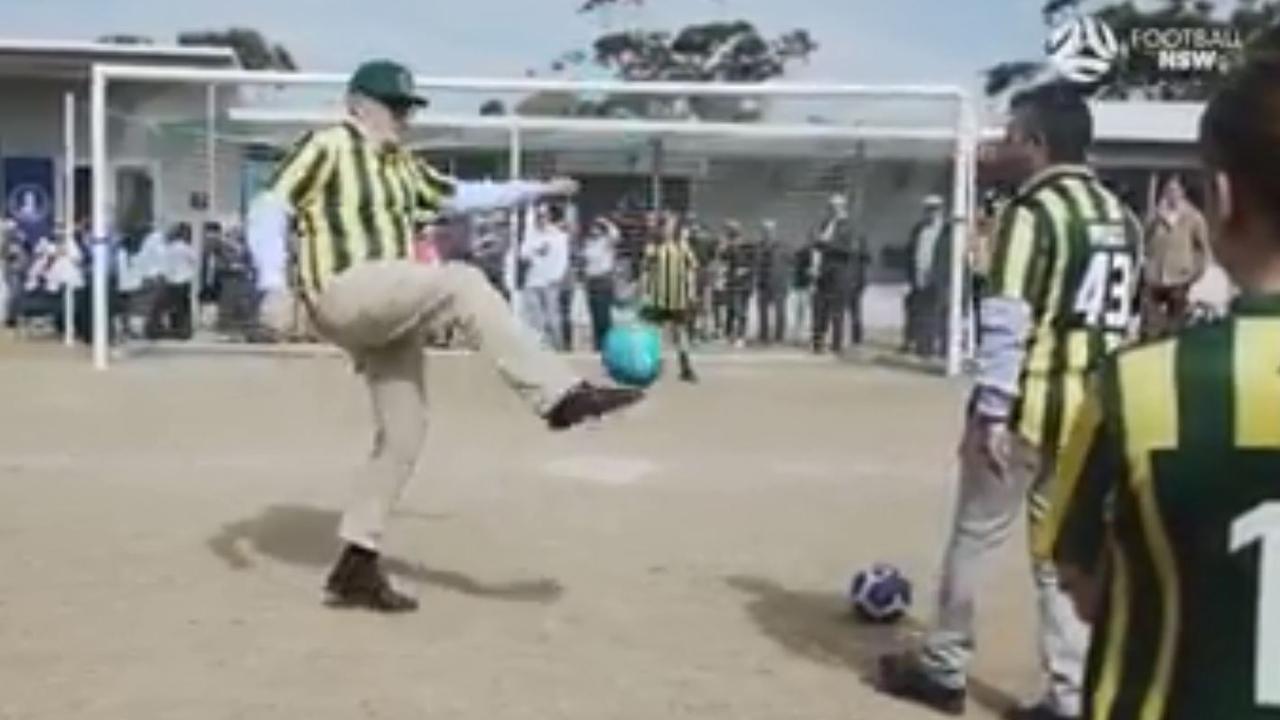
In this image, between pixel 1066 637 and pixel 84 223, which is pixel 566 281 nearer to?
pixel 84 223

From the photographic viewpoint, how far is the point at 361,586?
8.01 metres

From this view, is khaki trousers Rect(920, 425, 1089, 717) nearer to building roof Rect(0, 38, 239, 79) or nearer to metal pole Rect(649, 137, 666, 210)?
metal pole Rect(649, 137, 666, 210)

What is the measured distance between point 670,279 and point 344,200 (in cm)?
1350

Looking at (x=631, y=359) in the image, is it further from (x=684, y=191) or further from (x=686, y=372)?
(x=684, y=191)

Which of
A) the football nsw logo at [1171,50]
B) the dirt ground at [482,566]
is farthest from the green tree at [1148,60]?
the dirt ground at [482,566]

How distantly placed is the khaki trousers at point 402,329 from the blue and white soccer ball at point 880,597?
1346 mm

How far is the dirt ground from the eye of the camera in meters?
6.82

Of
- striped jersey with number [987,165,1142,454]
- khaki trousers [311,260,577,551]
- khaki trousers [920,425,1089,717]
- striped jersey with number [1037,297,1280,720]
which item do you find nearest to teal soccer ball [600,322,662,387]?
khaki trousers [311,260,577,551]

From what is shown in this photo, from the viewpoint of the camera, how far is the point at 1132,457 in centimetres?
255

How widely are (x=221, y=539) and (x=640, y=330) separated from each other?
215cm

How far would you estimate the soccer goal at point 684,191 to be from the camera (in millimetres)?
23266

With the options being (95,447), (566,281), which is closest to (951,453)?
(95,447)

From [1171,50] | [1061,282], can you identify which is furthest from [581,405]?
[1171,50]

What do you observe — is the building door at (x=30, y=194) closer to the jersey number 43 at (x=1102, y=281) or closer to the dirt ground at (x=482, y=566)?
the dirt ground at (x=482, y=566)
